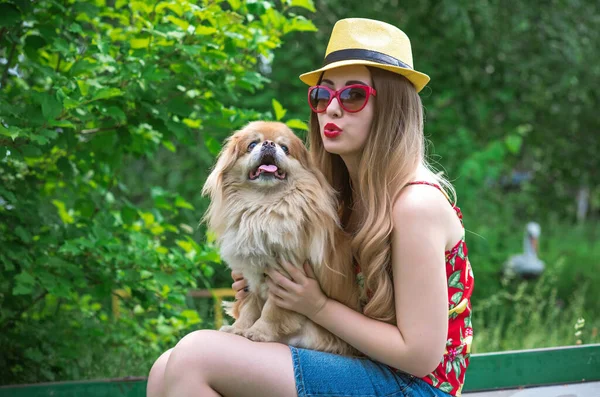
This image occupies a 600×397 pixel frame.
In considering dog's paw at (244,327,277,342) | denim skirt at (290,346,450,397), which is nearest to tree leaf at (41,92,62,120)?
dog's paw at (244,327,277,342)

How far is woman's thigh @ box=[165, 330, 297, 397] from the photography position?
72.0 inches

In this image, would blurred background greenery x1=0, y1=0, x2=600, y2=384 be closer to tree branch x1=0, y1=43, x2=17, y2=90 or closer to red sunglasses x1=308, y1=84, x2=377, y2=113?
tree branch x1=0, y1=43, x2=17, y2=90

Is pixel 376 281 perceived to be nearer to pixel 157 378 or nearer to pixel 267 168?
pixel 267 168

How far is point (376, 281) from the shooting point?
1978 mm

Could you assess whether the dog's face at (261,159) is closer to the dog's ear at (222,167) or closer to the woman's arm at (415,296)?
the dog's ear at (222,167)

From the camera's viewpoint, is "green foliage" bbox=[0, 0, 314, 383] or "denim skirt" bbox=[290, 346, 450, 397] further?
"green foliage" bbox=[0, 0, 314, 383]

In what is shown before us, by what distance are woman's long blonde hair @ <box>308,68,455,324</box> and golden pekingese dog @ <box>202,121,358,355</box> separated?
0.33 ft

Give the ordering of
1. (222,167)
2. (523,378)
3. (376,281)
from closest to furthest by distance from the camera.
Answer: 1. (376,281)
2. (222,167)
3. (523,378)

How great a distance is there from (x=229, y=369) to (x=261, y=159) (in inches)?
26.3

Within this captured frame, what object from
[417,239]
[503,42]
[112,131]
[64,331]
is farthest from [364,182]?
[503,42]

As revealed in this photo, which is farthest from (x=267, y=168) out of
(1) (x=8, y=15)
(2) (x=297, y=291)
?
(1) (x=8, y=15)

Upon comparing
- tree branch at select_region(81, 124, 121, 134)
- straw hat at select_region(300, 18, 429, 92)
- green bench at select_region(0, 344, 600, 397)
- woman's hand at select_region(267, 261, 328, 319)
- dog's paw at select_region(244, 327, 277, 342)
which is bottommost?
green bench at select_region(0, 344, 600, 397)

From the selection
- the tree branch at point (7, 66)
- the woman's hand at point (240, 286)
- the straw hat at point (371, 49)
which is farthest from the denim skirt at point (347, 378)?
the tree branch at point (7, 66)

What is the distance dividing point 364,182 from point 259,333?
0.56 m
